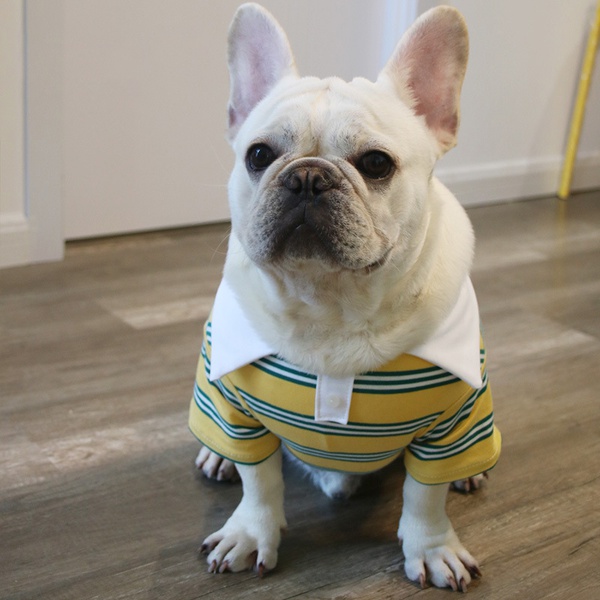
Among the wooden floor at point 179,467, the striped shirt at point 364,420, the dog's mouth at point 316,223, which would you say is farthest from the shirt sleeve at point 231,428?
the dog's mouth at point 316,223

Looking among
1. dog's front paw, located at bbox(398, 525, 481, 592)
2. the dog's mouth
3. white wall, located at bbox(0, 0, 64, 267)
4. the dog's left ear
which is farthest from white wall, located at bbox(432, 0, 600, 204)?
the dog's mouth

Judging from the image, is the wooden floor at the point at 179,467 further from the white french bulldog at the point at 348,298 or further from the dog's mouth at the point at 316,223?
the dog's mouth at the point at 316,223

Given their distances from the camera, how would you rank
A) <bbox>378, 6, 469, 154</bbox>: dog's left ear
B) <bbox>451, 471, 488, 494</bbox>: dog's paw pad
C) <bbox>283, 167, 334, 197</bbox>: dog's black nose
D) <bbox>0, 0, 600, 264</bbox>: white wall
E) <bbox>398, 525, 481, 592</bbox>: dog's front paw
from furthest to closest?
<bbox>0, 0, 600, 264</bbox>: white wall < <bbox>451, 471, 488, 494</bbox>: dog's paw pad < <bbox>398, 525, 481, 592</bbox>: dog's front paw < <bbox>378, 6, 469, 154</bbox>: dog's left ear < <bbox>283, 167, 334, 197</bbox>: dog's black nose

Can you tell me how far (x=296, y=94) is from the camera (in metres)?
1.21

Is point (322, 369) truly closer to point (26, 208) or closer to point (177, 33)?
point (26, 208)

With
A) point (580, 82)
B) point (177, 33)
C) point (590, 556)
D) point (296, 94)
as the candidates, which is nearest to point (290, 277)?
point (296, 94)

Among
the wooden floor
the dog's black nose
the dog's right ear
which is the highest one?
the dog's right ear

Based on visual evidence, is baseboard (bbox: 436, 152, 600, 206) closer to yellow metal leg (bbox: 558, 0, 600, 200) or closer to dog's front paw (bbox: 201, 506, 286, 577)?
yellow metal leg (bbox: 558, 0, 600, 200)

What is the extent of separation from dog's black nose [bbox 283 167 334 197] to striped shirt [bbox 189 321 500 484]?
0.26 metres

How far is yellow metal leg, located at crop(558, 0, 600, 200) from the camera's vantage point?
3.75m

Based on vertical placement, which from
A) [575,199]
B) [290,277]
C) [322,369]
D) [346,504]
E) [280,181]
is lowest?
[575,199]

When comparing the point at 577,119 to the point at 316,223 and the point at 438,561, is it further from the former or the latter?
the point at 316,223

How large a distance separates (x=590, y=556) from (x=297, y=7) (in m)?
2.18

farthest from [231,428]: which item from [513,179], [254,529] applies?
[513,179]
